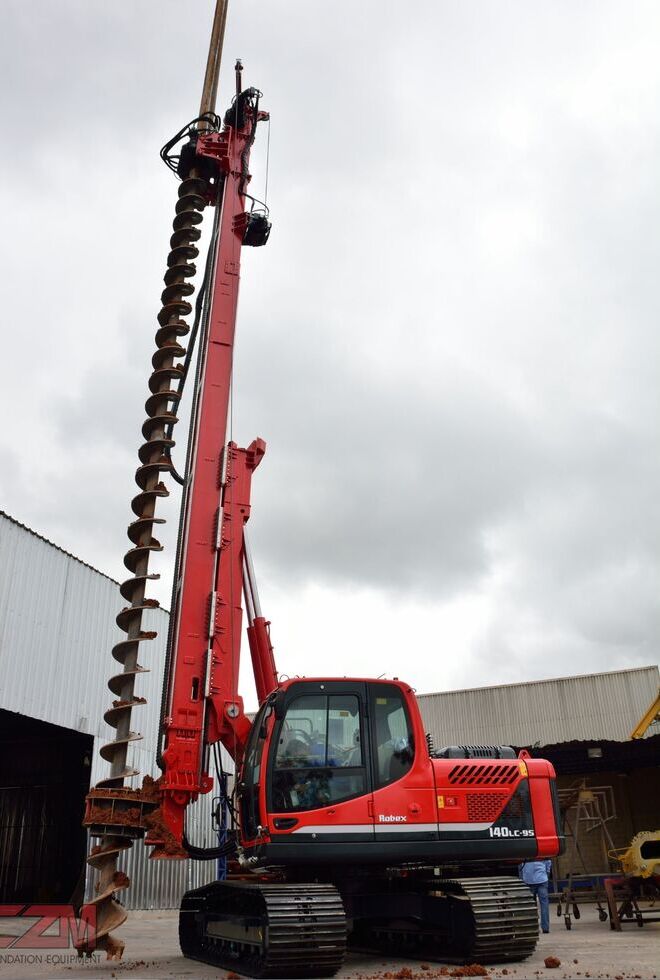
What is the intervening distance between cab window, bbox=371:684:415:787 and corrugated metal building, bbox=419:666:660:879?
55.9 ft

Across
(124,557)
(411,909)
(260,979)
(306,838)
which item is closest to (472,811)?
(411,909)

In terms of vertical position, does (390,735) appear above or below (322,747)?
above

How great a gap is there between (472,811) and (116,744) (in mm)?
4640

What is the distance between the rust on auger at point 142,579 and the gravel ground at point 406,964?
0.69 metres

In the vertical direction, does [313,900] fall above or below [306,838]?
below

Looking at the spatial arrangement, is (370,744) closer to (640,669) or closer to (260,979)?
(260,979)

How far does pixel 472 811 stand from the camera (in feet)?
29.6

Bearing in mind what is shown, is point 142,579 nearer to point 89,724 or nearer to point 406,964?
point 406,964

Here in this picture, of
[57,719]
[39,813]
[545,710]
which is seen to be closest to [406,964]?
[57,719]

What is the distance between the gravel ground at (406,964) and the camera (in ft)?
26.4

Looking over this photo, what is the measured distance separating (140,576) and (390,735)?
4.40 metres

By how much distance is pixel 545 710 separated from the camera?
2992cm

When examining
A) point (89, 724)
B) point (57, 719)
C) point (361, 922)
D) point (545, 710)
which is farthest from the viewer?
point (545, 710)

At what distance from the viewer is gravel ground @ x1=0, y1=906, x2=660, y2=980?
8039 millimetres
